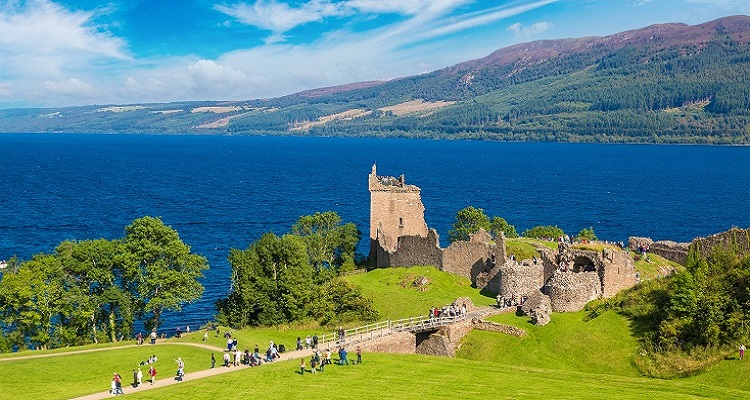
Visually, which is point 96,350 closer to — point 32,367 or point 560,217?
point 32,367

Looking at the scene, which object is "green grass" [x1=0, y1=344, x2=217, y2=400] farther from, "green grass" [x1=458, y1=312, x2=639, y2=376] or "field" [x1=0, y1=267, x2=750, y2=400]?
"green grass" [x1=458, y1=312, x2=639, y2=376]

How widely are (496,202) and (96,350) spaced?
13144 centimetres

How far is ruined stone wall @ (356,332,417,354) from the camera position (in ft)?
156

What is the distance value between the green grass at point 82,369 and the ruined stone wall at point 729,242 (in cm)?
3608

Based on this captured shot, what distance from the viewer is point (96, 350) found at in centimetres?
4650

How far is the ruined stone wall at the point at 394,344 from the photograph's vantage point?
4762cm

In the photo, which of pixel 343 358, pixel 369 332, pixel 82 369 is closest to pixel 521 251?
pixel 369 332

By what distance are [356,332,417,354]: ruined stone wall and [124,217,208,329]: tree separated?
21.7 meters

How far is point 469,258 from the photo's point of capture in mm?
67938

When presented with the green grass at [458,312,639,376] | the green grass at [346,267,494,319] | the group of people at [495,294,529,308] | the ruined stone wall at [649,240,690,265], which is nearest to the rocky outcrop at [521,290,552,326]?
the green grass at [458,312,639,376]

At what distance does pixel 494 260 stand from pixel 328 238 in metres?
29.8

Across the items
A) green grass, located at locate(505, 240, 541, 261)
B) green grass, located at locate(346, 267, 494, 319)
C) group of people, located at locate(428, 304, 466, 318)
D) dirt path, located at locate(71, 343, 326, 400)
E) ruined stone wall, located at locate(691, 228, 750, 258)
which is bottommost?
green grass, located at locate(346, 267, 494, 319)

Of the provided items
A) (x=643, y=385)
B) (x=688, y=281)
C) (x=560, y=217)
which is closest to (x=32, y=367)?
(x=643, y=385)

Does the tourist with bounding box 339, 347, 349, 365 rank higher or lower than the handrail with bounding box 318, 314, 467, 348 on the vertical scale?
higher
